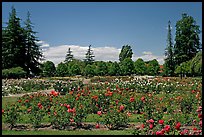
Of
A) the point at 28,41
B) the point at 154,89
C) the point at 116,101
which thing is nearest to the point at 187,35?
the point at 28,41

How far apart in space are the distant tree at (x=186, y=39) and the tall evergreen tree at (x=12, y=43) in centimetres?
2723

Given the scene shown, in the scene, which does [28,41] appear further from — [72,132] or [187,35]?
[72,132]

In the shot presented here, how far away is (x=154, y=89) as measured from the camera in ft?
62.7

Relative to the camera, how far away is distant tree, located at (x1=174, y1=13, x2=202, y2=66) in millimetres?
51219

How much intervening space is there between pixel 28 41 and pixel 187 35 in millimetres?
27756

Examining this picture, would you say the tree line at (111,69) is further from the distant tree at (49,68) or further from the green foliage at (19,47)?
the green foliage at (19,47)

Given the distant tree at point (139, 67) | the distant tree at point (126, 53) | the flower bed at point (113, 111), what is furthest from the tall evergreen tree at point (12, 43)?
the distant tree at point (126, 53)

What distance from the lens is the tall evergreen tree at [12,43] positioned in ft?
123

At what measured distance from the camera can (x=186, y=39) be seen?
51281mm

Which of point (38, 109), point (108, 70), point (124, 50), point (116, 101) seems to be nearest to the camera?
point (38, 109)

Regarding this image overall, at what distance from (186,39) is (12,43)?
29717mm

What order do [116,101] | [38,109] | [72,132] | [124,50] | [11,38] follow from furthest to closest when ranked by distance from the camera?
[124,50]
[11,38]
[116,101]
[38,109]
[72,132]

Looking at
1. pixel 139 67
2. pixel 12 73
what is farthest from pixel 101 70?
pixel 12 73

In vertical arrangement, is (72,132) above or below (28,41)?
below
